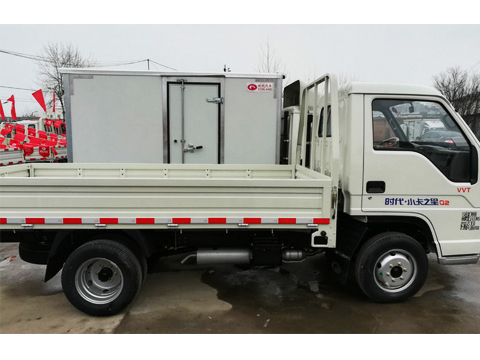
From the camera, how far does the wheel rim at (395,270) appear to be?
3.90 metres

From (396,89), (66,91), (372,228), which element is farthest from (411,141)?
(66,91)

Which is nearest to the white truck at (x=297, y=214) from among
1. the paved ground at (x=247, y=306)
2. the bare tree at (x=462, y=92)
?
the paved ground at (x=247, y=306)

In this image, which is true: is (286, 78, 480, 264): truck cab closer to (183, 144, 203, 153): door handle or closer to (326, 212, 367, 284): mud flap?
(326, 212, 367, 284): mud flap

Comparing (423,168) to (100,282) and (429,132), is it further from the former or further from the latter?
(100,282)

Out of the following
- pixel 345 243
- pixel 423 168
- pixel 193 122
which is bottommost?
pixel 345 243

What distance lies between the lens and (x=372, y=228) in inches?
158

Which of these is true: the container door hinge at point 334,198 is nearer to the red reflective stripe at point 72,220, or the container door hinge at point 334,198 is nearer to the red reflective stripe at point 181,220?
the red reflective stripe at point 181,220

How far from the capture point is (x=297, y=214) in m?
3.60

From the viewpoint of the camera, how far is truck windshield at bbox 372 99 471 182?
3848mm

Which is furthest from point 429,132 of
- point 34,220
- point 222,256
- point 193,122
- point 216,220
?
point 34,220

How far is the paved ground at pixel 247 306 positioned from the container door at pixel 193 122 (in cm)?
211

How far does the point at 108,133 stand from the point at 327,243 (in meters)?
4.28

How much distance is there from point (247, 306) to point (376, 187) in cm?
191

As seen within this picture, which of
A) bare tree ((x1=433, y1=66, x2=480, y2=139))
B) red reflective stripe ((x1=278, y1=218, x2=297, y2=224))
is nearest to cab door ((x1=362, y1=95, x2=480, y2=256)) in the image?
red reflective stripe ((x1=278, y1=218, x2=297, y2=224))
